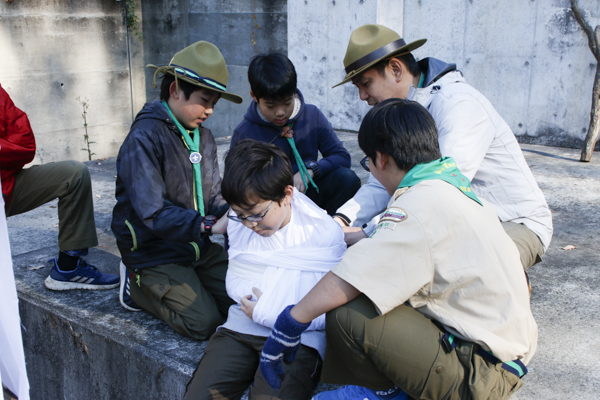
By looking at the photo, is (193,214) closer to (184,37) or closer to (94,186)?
(94,186)

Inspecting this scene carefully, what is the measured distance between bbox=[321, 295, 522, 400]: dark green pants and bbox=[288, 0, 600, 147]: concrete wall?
4.84 metres

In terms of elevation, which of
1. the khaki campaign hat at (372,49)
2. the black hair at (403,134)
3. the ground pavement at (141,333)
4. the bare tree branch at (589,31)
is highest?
the bare tree branch at (589,31)

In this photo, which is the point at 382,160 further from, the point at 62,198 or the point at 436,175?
the point at 62,198

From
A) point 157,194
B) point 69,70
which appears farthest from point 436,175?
point 69,70

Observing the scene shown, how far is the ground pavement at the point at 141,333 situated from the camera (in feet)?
7.54

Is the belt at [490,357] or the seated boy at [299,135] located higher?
the seated boy at [299,135]

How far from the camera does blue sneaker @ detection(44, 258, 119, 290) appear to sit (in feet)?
10.2

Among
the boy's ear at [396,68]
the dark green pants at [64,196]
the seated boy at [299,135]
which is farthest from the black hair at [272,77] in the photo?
the dark green pants at [64,196]

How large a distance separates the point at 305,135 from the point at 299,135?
4 cm

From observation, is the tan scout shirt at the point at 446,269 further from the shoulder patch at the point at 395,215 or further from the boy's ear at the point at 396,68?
the boy's ear at the point at 396,68

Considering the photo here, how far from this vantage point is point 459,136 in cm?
252

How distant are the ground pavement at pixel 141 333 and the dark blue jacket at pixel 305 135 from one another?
4.16 feet

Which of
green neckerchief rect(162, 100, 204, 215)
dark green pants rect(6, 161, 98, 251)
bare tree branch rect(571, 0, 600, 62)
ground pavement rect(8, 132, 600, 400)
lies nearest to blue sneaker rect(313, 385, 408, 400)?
ground pavement rect(8, 132, 600, 400)

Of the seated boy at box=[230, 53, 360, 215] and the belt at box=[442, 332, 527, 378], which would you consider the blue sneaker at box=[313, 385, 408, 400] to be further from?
the seated boy at box=[230, 53, 360, 215]
